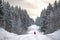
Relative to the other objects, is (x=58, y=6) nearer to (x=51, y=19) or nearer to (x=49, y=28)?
(x=51, y=19)

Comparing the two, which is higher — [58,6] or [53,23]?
[58,6]

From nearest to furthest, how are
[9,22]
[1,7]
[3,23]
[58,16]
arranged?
[1,7] < [3,23] < [9,22] < [58,16]

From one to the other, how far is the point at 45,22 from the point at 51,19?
125 inches

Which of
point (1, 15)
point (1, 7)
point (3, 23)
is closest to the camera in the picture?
point (1, 7)

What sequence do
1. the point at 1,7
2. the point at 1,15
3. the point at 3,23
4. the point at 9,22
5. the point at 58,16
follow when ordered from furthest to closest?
the point at 58,16 < the point at 9,22 < the point at 3,23 < the point at 1,15 < the point at 1,7

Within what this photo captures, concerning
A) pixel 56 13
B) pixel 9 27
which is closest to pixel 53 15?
pixel 56 13

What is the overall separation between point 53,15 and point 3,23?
905 inches

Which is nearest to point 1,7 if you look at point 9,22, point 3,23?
point 3,23

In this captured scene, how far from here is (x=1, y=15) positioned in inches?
1665

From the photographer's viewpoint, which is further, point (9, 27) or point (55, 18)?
point (55, 18)

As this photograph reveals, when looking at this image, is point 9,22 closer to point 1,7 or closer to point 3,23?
point 3,23

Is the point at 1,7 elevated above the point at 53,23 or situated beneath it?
elevated above

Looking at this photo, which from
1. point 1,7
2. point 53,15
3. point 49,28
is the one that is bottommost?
point 49,28

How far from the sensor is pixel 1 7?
3959 cm
